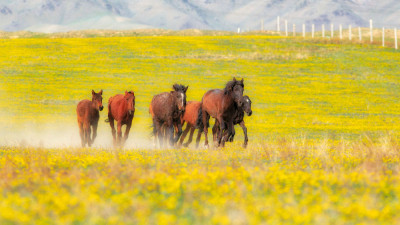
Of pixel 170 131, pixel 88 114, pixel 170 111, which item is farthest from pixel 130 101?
pixel 88 114

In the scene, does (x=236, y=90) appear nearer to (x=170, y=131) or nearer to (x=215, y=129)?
(x=215, y=129)

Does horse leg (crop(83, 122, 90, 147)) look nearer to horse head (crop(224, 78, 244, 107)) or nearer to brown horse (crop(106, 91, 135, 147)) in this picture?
brown horse (crop(106, 91, 135, 147))

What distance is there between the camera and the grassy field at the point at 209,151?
897cm

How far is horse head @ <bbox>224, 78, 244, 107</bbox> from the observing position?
20.2 meters

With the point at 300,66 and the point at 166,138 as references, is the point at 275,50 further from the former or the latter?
the point at 166,138

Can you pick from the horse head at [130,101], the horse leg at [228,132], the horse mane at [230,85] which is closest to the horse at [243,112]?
the horse leg at [228,132]

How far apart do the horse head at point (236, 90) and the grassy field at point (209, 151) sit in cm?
164

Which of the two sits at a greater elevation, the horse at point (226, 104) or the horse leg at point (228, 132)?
the horse at point (226, 104)

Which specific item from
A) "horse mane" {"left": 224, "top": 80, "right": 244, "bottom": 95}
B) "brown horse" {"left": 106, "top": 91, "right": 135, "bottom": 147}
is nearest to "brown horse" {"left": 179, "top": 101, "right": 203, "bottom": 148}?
"brown horse" {"left": 106, "top": 91, "right": 135, "bottom": 147}

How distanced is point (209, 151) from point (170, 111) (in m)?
3.59

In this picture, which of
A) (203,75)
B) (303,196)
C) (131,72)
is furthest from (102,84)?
(303,196)

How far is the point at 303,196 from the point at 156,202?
2497mm

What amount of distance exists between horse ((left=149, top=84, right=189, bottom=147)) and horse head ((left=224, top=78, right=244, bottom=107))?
1.45 m

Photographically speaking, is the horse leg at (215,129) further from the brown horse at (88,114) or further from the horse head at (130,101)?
the brown horse at (88,114)
